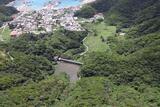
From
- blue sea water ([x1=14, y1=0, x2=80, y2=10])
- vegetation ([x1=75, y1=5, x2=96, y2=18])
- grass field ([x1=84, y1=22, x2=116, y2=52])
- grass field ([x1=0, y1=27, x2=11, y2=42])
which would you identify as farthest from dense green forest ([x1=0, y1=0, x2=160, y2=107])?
blue sea water ([x1=14, y1=0, x2=80, y2=10])

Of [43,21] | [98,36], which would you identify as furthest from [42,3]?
[98,36]

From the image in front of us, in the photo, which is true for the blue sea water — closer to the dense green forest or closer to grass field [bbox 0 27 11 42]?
grass field [bbox 0 27 11 42]

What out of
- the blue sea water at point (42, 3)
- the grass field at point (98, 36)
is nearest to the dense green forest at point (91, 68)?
the grass field at point (98, 36)

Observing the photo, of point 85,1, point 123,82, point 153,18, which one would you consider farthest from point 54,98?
point 85,1

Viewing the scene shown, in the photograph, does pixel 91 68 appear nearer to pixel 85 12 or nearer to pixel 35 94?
pixel 35 94

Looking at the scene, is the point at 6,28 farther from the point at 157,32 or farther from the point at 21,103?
the point at 21,103

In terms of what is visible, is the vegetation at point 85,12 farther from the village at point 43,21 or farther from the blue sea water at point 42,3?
the blue sea water at point 42,3
